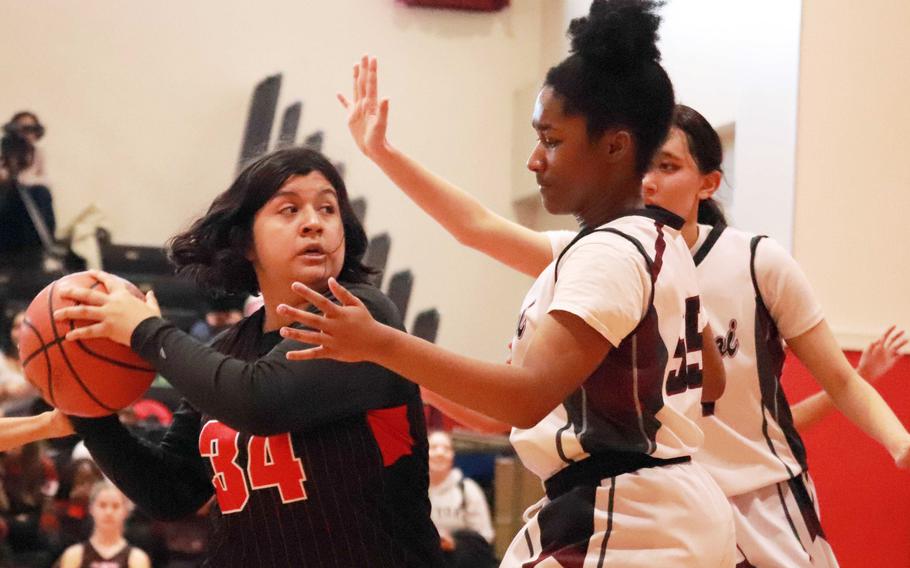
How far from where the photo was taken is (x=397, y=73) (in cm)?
1095

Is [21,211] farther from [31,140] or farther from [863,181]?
[863,181]

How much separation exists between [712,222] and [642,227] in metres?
1.41

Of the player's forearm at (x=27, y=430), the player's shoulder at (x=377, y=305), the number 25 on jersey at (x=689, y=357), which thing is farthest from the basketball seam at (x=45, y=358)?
the number 25 on jersey at (x=689, y=357)

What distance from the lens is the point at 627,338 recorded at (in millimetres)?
2023

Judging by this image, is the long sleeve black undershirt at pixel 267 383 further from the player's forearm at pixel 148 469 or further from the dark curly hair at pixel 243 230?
the dark curly hair at pixel 243 230

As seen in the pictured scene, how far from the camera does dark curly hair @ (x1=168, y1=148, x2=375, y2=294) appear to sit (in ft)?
8.72

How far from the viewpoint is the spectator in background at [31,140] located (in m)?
9.36

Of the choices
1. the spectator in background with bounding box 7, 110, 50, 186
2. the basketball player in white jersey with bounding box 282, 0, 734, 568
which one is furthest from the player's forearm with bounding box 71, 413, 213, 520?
the spectator in background with bounding box 7, 110, 50, 186

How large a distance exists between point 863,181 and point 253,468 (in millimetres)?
3837

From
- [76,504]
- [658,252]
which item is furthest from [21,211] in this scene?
[658,252]

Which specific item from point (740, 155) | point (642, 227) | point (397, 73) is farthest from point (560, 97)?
point (397, 73)

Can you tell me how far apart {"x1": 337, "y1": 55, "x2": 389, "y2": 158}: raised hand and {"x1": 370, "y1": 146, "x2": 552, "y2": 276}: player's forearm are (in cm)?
4

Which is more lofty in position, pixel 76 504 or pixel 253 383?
pixel 253 383

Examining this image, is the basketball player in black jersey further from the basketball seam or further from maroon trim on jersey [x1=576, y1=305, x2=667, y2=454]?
maroon trim on jersey [x1=576, y1=305, x2=667, y2=454]
